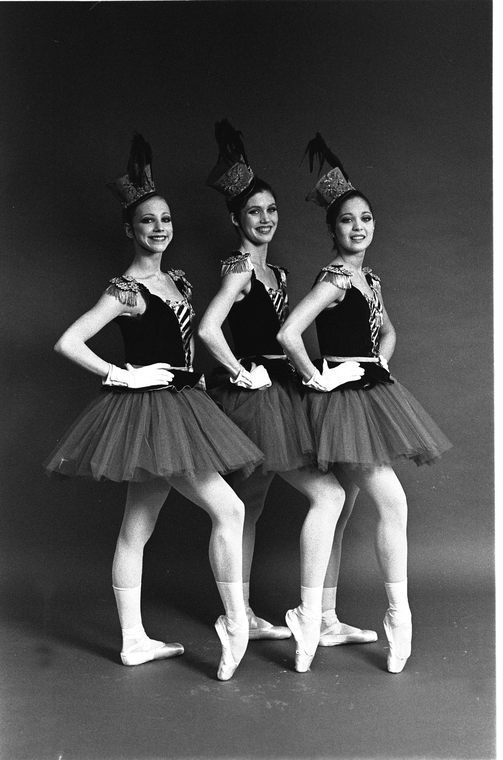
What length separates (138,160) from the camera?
3.57 meters

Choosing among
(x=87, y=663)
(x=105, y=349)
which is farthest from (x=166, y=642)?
(x=105, y=349)

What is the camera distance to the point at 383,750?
2.82m

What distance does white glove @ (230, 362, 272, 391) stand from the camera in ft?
11.6

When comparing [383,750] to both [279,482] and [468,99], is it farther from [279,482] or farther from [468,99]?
[468,99]

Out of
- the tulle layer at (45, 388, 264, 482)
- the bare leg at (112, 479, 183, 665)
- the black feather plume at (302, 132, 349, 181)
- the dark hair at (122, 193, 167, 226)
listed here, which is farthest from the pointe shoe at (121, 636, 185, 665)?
the black feather plume at (302, 132, 349, 181)

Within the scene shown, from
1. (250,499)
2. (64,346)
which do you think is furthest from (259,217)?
(250,499)

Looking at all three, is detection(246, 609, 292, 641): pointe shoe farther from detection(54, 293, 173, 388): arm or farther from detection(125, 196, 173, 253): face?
detection(125, 196, 173, 253): face

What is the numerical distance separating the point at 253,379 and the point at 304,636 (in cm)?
110

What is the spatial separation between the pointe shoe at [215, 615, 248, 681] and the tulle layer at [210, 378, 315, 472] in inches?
25.8

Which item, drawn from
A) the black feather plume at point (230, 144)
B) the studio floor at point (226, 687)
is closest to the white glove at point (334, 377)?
the black feather plume at point (230, 144)

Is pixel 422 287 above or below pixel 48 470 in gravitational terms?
above

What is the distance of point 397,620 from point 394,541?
0.32 meters

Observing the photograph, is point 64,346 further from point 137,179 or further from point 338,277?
point 338,277

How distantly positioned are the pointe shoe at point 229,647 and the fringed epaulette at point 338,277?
146cm
